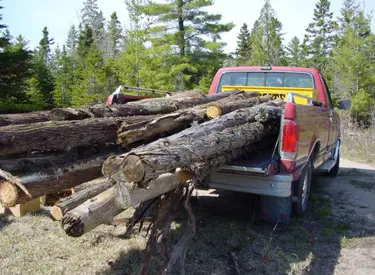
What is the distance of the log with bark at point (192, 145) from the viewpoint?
2510mm

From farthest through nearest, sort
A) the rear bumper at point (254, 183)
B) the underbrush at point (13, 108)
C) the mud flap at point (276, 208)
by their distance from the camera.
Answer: the underbrush at point (13, 108) → the mud flap at point (276, 208) → the rear bumper at point (254, 183)

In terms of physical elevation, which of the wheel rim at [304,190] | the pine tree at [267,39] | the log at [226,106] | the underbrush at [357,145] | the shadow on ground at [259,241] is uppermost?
the pine tree at [267,39]

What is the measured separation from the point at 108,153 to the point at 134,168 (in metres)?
1.47

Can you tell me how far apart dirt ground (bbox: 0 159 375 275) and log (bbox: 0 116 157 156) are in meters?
1.19

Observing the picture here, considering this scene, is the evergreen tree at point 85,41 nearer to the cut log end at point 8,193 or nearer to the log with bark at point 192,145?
the log with bark at point 192,145

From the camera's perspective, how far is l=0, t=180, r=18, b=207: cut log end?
284 centimetres

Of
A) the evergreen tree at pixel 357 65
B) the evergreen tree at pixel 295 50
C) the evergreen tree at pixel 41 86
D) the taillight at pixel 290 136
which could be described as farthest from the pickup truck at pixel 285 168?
the evergreen tree at pixel 295 50

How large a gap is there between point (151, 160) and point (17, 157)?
1.44 m

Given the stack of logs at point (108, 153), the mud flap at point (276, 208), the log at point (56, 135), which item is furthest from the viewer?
the mud flap at point (276, 208)

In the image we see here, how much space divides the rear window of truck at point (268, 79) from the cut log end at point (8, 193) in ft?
16.1

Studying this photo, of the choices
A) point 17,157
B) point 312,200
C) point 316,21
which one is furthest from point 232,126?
point 316,21

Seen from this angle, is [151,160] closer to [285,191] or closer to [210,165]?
[210,165]

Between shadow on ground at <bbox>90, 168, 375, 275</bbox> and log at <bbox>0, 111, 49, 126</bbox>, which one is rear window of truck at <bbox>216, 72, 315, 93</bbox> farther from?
log at <bbox>0, 111, 49, 126</bbox>

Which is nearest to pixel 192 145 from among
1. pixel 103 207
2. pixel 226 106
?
pixel 103 207
